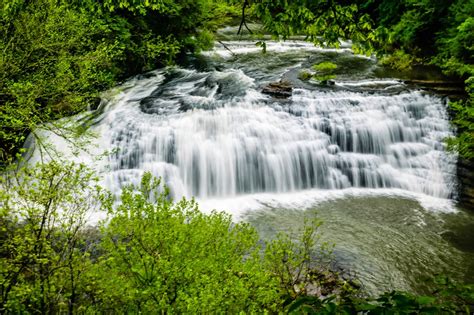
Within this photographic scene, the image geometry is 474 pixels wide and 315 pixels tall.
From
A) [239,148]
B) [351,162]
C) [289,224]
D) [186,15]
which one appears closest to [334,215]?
[289,224]

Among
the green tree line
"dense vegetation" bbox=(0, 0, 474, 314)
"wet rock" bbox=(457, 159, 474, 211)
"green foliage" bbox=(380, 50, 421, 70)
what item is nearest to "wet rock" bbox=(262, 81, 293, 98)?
the green tree line

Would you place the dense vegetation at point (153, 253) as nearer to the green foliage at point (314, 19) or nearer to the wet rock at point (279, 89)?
the green foliage at point (314, 19)

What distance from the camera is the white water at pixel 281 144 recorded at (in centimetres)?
1275

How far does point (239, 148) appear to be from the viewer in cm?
1332

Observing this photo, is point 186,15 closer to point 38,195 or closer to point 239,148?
point 239,148

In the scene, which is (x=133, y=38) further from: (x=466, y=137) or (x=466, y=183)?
(x=466, y=183)

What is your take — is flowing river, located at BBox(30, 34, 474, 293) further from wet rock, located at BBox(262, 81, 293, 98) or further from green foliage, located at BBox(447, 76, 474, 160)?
green foliage, located at BBox(447, 76, 474, 160)

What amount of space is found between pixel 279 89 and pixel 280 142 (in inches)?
111

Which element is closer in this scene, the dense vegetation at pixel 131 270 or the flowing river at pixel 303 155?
the dense vegetation at pixel 131 270

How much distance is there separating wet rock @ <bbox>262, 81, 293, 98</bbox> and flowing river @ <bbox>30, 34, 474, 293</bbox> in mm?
251

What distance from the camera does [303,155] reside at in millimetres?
13469

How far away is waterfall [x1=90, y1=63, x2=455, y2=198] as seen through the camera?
12.8 meters

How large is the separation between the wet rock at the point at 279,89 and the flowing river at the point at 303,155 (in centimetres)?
25

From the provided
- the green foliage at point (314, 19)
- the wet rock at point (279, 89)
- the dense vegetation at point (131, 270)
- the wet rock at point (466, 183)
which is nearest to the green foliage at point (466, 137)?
the wet rock at point (466, 183)
